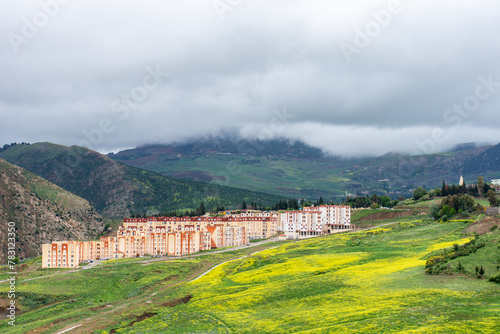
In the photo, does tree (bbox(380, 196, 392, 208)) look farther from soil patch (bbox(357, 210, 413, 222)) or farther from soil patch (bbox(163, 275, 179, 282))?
soil patch (bbox(163, 275, 179, 282))

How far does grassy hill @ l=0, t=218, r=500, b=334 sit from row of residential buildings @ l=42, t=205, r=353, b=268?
27.1m

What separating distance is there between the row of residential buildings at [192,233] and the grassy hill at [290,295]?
27.1 m

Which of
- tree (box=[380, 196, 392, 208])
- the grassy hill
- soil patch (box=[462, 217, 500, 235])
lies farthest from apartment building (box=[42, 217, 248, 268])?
soil patch (box=[462, 217, 500, 235])

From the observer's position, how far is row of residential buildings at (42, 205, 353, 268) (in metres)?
123

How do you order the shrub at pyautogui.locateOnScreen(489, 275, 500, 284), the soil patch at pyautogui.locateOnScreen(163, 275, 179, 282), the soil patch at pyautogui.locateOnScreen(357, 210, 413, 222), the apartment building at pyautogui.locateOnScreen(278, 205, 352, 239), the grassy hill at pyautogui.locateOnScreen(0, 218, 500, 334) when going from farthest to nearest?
the soil patch at pyautogui.locateOnScreen(357, 210, 413, 222) → the apartment building at pyautogui.locateOnScreen(278, 205, 352, 239) → the soil patch at pyautogui.locateOnScreen(163, 275, 179, 282) → the shrub at pyautogui.locateOnScreen(489, 275, 500, 284) → the grassy hill at pyautogui.locateOnScreen(0, 218, 500, 334)

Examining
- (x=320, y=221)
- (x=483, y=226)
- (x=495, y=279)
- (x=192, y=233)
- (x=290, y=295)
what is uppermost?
(x=483, y=226)

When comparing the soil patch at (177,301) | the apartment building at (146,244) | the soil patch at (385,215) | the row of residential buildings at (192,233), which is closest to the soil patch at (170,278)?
the soil patch at (177,301)

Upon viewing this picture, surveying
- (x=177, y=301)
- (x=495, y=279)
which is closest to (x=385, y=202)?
(x=177, y=301)

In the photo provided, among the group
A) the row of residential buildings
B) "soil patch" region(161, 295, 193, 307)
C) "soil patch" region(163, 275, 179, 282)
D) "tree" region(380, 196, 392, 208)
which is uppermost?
"tree" region(380, 196, 392, 208)

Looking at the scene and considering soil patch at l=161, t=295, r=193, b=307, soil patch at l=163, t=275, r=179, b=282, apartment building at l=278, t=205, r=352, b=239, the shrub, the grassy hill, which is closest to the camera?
the grassy hill

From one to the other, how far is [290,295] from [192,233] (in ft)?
266

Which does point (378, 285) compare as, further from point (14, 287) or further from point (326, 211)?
point (326, 211)

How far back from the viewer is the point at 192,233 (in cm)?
13388

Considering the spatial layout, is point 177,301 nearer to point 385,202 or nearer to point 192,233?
point 192,233
